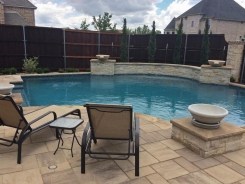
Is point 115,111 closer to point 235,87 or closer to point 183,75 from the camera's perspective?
point 235,87

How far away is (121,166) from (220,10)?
1224 inches

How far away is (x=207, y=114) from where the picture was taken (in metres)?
3.09

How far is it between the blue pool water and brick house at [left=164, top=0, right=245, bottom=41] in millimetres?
20277

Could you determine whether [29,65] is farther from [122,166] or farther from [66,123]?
[122,166]

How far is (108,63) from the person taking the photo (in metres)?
12.7

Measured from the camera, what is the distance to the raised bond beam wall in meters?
10.7

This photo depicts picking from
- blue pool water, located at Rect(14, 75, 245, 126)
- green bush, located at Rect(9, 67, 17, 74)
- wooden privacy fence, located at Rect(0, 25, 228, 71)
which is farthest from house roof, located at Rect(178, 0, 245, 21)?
green bush, located at Rect(9, 67, 17, 74)

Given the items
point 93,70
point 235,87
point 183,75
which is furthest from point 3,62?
point 235,87

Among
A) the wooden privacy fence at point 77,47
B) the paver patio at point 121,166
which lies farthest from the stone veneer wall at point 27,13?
the paver patio at point 121,166

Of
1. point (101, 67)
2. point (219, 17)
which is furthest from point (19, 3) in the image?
point (219, 17)

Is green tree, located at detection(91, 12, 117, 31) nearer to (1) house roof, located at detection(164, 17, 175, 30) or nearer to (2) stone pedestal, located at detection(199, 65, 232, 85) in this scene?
(1) house roof, located at detection(164, 17, 175, 30)

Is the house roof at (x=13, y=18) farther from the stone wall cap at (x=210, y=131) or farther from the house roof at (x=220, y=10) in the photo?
the house roof at (x=220, y=10)

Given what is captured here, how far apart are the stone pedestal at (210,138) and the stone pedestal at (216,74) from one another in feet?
26.6

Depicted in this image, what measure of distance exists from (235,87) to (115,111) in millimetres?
9695
